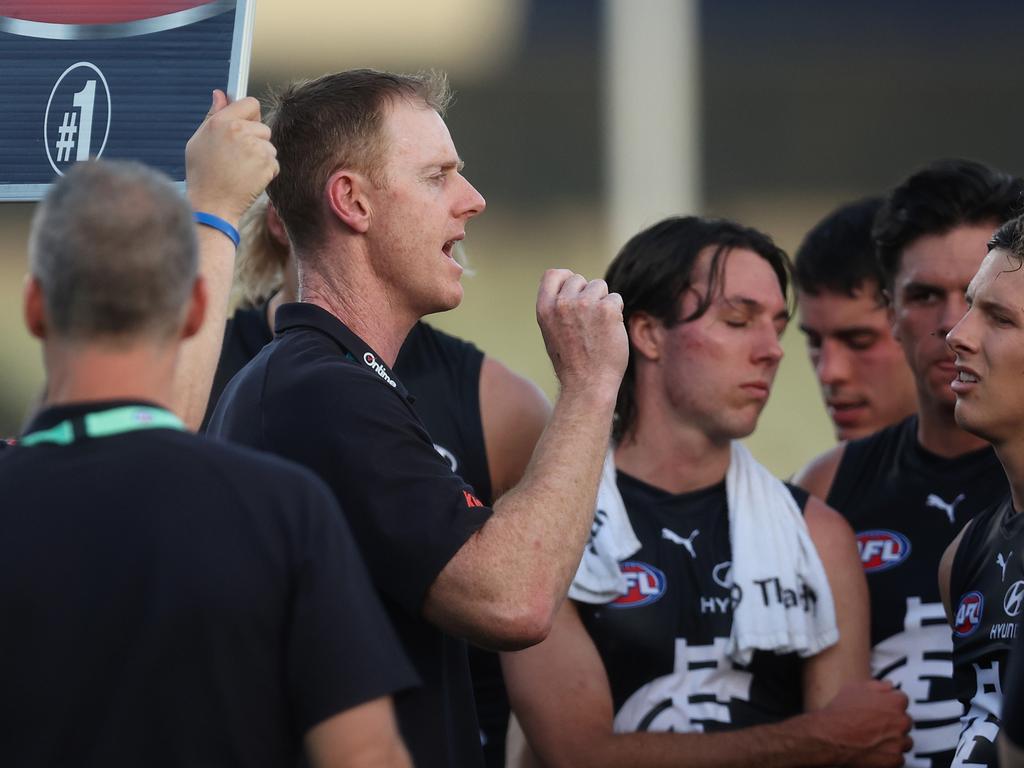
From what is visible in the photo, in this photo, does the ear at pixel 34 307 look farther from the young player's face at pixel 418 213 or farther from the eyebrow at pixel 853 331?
the eyebrow at pixel 853 331

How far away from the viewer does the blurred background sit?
38.4 ft

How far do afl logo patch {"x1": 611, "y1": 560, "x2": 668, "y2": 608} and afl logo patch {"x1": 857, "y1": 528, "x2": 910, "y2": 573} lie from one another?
58cm

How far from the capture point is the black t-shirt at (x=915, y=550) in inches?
133

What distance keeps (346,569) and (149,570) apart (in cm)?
24

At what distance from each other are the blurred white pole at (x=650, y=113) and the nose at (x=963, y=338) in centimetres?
859

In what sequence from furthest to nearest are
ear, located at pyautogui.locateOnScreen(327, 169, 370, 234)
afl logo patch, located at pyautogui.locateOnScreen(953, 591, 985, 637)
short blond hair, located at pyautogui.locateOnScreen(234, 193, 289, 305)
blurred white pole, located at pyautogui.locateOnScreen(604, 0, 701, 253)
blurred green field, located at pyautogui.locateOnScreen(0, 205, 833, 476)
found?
blurred white pole, located at pyautogui.locateOnScreen(604, 0, 701, 253) < blurred green field, located at pyautogui.locateOnScreen(0, 205, 833, 476) < short blond hair, located at pyautogui.locateOnScreen(234, 193, 289, 305) < afl logo patch, located at pyautogui.locateOnScreen(953, 591, 985, 637) < ear, located at pyautogui.locateOnScreen(327, 169, 370, 234)

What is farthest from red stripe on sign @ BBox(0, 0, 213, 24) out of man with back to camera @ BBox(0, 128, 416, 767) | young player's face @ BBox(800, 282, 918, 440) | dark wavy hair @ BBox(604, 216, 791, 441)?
young player's face @ BBox(800, 282, 918, 440)

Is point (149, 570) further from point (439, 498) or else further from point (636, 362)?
point (636, 362)

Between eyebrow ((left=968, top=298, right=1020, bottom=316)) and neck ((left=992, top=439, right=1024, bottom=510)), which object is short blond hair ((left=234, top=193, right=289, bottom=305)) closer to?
eyebrow ((left=968, top=298, right=1020, bottom=316))

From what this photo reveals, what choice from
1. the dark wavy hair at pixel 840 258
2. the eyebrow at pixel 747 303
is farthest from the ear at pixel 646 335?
the dark wavy hair at pixel 840 258

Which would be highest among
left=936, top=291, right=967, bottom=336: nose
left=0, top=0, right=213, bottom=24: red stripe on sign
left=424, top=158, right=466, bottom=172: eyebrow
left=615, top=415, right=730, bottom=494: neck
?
left=0, top=0, right=213, bottom=24: red stripe on sign

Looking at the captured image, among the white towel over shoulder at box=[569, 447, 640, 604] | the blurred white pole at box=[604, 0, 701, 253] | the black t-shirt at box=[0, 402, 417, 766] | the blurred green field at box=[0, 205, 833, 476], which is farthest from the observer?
the blurred white pole at box=[604, 0, 701, 253]

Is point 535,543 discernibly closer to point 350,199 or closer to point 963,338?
point 350,199

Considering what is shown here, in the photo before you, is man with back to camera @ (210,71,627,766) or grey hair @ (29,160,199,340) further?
man with back to camera @ (210,71,627,766)
